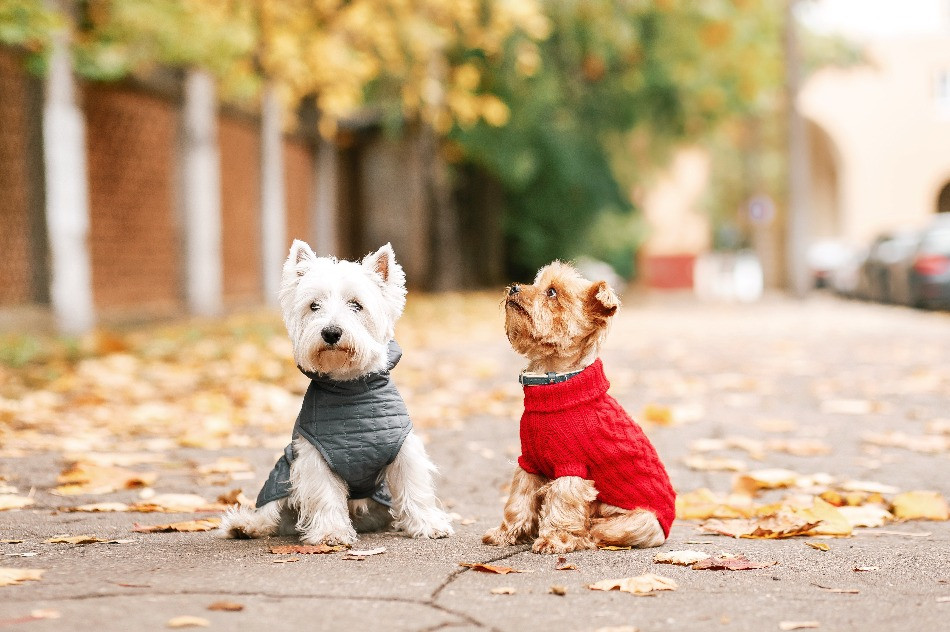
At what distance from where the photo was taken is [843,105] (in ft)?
147

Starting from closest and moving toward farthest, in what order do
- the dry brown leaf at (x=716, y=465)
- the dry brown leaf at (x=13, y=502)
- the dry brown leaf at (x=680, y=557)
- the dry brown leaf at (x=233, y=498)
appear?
the dry brown leaf at (x=680, y=557) → the dry brown leaf at (x=13, y=502) → the dry brown leaf at (x=233, y=498) → the dry brown leaf at (x=716, y=465)

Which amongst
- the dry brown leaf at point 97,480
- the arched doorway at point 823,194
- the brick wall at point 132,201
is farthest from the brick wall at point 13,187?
the arched doorway at point 823,194

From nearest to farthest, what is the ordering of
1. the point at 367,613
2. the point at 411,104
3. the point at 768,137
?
1. the point at 367,613
2. the point at 411,104
3. the point at 768,137

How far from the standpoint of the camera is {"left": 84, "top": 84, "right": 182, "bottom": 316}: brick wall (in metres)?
15.8

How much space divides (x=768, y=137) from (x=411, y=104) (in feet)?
73.2

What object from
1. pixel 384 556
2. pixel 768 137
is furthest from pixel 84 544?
pixel 768 137

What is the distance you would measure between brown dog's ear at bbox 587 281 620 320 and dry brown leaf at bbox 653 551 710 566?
2.90 feet

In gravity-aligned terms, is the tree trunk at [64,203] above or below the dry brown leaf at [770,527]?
above

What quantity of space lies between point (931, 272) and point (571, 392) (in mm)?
20272

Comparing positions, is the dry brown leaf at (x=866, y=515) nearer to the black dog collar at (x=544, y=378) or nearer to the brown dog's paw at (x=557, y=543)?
the brown dog's paw at (x=557, y=543)

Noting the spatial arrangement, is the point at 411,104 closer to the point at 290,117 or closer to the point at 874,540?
the point at 290,117

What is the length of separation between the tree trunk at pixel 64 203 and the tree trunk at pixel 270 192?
23.3 ft

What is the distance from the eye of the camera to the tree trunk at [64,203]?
13.0m

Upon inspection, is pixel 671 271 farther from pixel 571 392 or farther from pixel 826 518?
pixel 571 392
